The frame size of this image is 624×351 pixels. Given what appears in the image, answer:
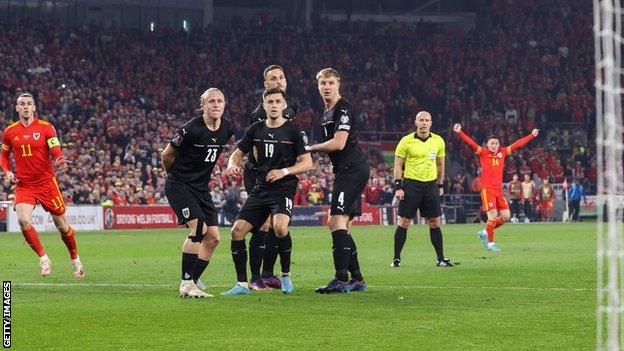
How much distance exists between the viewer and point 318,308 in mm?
11305

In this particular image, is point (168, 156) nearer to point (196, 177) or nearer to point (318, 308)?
point (196, 177)

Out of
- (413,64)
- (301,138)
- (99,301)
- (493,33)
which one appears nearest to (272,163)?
(301,138)

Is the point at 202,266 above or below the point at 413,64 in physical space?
below

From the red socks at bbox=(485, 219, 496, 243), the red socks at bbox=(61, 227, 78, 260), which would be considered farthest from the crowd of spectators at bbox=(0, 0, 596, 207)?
the red socks at bbox=(61, 227, 78, 260)

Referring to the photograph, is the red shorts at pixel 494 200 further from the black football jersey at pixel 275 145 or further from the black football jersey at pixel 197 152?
the black football jersey at pixel 197 152

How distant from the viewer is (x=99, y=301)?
12125mm

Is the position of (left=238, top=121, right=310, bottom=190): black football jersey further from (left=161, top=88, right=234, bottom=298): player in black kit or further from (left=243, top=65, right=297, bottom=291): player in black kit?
(left=243, top=65, right=297, bottom=291): player in black kit

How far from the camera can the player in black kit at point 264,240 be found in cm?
1343

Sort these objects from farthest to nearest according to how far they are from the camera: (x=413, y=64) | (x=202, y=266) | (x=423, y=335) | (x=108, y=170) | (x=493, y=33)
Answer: (x=493, y=33) → (x=413, y=64) → (x=108, y=170) → (x=202, y=266) → (x=423, y=335)

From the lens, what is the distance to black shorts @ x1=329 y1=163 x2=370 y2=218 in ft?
43.0

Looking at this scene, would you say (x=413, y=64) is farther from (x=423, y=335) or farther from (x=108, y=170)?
(x=423, y=335)

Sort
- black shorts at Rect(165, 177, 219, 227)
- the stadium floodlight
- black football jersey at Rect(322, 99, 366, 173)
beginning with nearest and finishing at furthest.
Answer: the stadium floodlight
black shorts at Rect(165, 177, 219, 227)
black football jersey at Rect(322, 99, 366, 173)

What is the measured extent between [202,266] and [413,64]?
4406cm

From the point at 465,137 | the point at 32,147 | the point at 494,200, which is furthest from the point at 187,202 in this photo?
the point at 494,200
